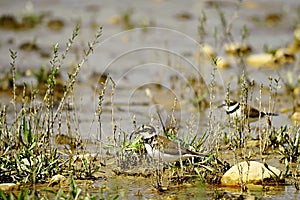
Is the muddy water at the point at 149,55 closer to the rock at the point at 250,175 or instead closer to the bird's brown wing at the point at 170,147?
the rock at the point at 250,175

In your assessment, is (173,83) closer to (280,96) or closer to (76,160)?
(280,96)

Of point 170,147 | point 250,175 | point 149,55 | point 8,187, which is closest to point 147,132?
point 170,147

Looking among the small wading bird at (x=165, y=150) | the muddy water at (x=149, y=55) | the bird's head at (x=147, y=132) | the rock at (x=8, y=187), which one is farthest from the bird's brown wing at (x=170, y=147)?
the rock at (x=8, y=187)

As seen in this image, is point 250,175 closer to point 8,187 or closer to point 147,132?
point 147,132

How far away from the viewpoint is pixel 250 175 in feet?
19.1

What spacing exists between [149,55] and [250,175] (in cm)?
676

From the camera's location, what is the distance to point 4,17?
47.8ft

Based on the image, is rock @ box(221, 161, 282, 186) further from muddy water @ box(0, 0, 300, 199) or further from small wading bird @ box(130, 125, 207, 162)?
small wading bird @ box(130, 125, 207, 162)

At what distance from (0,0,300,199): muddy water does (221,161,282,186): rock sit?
0.16 m

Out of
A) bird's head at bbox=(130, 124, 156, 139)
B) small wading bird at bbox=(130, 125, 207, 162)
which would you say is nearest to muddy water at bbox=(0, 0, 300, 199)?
bird's head at bbox=(130, 124, 156, 139)

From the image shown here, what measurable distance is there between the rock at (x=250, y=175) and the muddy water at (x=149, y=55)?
162mm

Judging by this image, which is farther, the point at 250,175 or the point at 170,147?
the point at 170,147

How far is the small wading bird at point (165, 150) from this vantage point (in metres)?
5.91

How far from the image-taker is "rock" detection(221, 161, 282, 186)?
5.76 m
